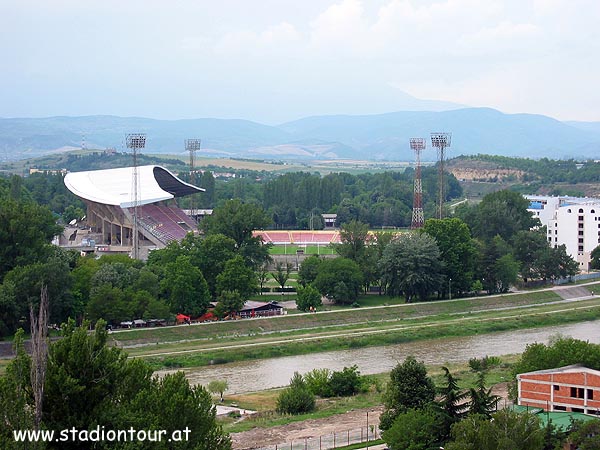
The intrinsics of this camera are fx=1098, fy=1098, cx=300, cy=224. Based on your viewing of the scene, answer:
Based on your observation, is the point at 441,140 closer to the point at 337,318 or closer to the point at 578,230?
the point at 578,230

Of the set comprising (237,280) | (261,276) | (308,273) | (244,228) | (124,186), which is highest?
(124,186)

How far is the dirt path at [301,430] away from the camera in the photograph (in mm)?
21188

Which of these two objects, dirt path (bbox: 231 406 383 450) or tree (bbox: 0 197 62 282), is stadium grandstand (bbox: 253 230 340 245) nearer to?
tree (bbox: 0 197 62 282)

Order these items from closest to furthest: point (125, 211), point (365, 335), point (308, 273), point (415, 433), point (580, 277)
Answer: point (415, 433), point (365, 335), point (308, 273), point (580, 277), point (125, 211)

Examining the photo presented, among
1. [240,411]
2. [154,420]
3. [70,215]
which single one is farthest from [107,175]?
[154,420]

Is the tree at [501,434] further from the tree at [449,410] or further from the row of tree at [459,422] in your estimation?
the tree at [449,410]

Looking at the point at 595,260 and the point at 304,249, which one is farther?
the point at 304,249

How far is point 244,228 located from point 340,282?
6260 millimetres

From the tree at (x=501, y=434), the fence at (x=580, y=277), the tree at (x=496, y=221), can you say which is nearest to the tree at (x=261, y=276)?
the tree at (x=496, y=221)

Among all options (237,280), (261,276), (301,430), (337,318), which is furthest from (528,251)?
(301,430)

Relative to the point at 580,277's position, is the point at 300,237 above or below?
above

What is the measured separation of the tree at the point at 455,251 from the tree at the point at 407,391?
19.3m

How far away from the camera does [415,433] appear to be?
18.8m

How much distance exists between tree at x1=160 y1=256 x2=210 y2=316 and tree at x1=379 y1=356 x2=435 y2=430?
48.9 ft
